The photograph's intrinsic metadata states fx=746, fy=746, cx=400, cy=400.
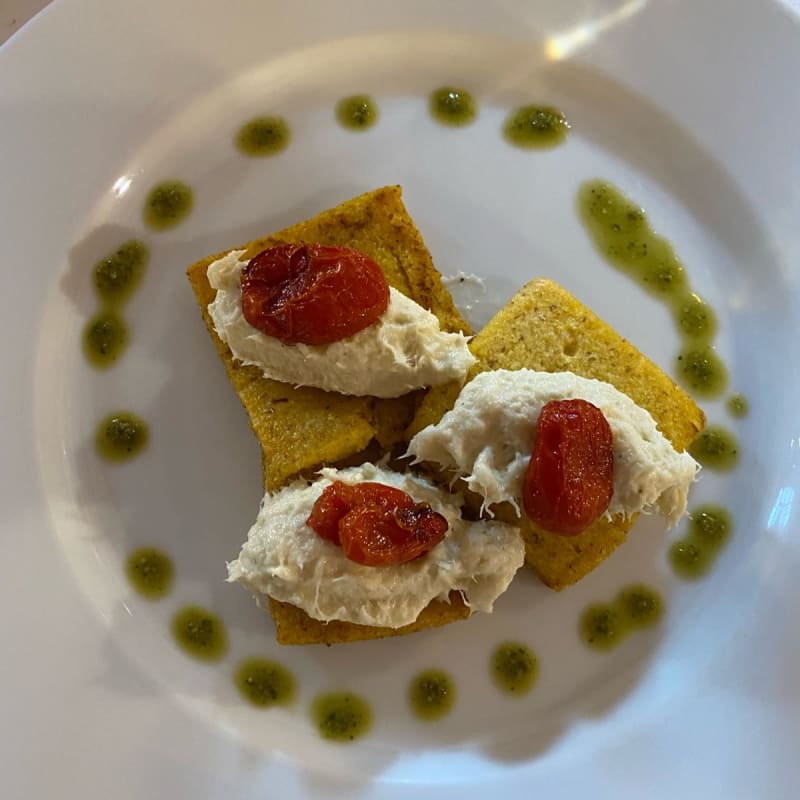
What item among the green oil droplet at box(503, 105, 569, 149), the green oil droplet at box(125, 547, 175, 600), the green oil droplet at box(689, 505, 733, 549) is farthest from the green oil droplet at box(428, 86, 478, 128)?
the green oil droplet at box(125, 547, 175, 600)

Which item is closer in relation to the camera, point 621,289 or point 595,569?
point 595,569

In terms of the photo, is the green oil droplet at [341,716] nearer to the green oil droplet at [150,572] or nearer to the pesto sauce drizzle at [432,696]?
the pesto sauce drizzle at [432,696]

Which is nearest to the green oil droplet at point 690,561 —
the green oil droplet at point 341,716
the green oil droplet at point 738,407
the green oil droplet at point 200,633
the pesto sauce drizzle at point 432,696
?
the green oil droplet at point 738,407

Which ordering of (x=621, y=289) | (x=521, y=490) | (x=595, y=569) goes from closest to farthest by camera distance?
1. (x=521, y=490)
2. (x=595, y=569)
3. (x=621, y=289)

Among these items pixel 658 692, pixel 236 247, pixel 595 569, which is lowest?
pixel 658 692

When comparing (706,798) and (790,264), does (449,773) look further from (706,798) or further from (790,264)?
(790,264)

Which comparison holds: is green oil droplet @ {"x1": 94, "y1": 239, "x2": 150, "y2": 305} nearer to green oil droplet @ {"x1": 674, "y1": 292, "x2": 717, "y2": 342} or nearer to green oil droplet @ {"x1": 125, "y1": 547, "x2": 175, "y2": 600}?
green oil droplet @ {"x1": 125, "y1": 547, "x2": 175, "y2": 600}

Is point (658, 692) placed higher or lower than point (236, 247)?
lower

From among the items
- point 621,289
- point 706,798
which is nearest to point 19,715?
point 706,798
